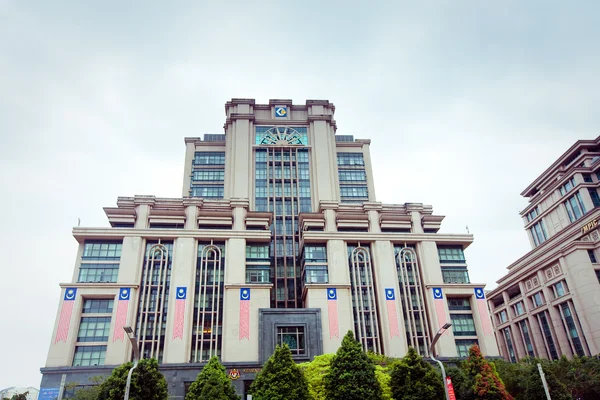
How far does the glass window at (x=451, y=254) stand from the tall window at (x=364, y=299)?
34.7 ft

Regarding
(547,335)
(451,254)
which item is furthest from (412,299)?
(547,335)

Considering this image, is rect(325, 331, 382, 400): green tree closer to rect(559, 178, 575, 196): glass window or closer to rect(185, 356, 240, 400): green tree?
rect(185, 356, 240, 400): green tree

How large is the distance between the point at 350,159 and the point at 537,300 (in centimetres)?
4046

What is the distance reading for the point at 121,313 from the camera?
189 ft

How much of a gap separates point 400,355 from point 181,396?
26856 mm

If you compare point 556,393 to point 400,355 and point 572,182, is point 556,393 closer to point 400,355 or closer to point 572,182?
point 400,355

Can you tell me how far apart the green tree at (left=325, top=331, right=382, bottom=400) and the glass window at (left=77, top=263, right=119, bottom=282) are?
33.9 meters

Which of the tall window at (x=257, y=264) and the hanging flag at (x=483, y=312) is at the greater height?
the tall window at (x=257, y=264)

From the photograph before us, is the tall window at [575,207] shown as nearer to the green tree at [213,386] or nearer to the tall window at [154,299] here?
the tall window at [154,299]

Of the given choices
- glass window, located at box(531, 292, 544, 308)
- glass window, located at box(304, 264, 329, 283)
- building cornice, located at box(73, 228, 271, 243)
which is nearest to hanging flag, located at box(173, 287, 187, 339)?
building cornice, located at box(73, 228, 271, 243)

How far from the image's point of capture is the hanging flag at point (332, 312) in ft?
193

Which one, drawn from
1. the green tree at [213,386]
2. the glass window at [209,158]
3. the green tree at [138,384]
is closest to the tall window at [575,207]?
the glass window at [209,158]

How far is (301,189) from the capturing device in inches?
3113

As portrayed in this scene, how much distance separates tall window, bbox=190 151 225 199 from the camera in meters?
82.0
